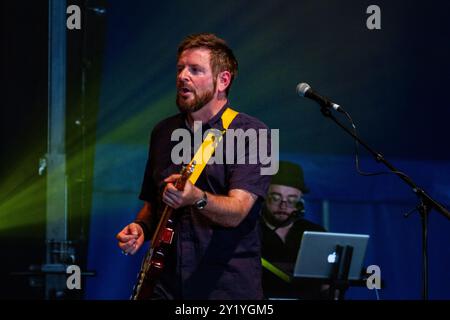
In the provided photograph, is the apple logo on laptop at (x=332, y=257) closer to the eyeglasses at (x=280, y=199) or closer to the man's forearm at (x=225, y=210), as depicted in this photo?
the eyeglasses at (x=280, y=199)

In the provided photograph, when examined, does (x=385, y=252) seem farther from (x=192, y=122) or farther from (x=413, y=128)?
(x=192, y=122)

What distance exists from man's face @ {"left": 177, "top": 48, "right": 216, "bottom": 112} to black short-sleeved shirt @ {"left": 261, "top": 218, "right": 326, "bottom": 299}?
2523 millimetres

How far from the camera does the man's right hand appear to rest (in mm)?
3404

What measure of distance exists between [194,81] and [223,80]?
0.18 metres

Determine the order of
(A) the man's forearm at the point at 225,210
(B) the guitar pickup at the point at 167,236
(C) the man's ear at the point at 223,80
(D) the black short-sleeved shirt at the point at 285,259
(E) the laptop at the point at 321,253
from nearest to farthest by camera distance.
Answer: (A) the man's forearm at the point at 225,210 → (B) the guitar pickup at the point at 167,236 → (C) the man's ear at the point at 223,80 → (E) the laptop at the point at 321,253 → (D) the black short-sleeved shirt at the point at 285,259

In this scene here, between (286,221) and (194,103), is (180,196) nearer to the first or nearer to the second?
(194,103)

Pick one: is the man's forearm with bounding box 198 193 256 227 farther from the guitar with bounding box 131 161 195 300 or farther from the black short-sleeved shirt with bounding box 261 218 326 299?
the black short-sleeved shirt with bounding box 261 218 326 299

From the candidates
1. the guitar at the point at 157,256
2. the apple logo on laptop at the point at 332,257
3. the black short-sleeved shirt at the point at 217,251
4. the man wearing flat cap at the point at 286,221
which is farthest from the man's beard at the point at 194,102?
the man wearing flat cap at the point at 286,221

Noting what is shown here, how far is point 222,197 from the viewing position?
10.5 feet

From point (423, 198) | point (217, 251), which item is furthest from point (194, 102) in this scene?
point (423, 198)

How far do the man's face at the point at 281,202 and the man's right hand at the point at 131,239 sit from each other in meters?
2.96

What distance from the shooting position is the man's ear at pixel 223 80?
3605mm

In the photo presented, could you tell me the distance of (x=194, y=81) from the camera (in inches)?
138

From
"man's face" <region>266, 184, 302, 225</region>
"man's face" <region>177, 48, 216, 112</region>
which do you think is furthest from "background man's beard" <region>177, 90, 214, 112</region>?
"man's face" <region>266, 184, 302, 225</region>
